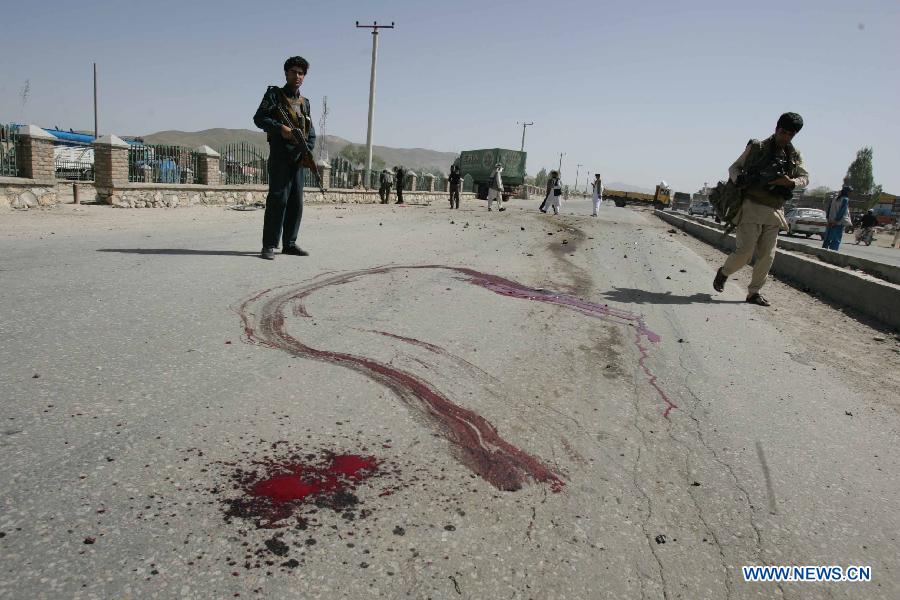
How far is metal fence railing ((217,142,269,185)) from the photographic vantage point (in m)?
18.5

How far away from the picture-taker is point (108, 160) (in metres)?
13.9

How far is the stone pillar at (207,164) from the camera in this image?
17125 millimetres

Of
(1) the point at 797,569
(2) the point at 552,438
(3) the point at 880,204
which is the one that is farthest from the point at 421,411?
(3) the point at 880,204

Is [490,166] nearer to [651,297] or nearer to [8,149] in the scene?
[8,149]

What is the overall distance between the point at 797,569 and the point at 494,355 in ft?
6.56

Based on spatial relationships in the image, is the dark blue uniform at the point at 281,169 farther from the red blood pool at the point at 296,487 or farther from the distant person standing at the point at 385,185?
the distant person standing at the point at 385,185

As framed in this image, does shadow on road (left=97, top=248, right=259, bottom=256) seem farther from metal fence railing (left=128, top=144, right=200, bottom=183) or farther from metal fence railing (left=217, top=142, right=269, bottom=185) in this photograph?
metal fence railing (left=217, top=142, right=269, bottom=185)

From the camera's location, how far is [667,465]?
2.35 meters

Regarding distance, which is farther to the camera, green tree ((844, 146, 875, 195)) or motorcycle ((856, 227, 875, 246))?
green tree ((844, 146, 875, 195))

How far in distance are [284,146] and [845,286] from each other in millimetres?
6655

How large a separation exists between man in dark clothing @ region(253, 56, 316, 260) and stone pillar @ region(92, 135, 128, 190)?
997cm

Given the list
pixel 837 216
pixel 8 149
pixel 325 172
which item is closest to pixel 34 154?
pixel 8 149

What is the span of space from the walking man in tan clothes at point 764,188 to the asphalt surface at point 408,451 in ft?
5.21

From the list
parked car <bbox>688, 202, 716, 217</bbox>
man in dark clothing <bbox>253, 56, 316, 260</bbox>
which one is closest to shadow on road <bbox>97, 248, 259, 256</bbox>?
man in dark clothing <bbox>253, 56, 316, 260</bbox>
